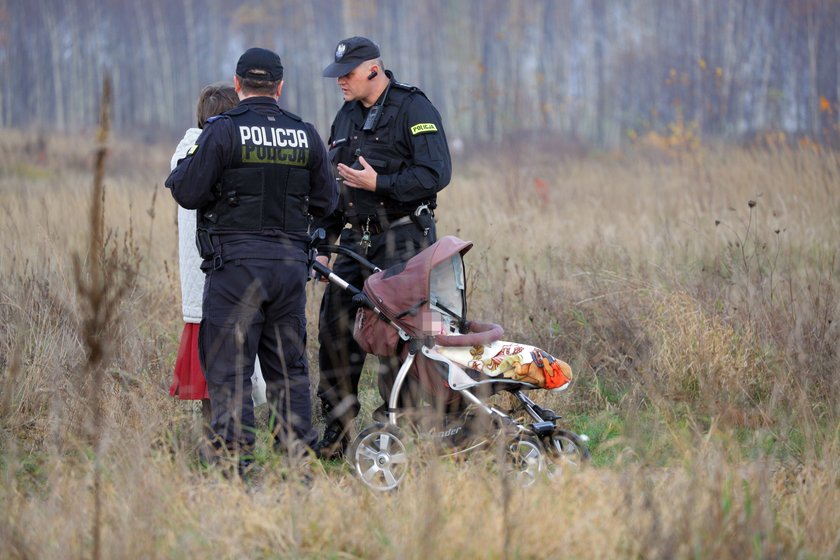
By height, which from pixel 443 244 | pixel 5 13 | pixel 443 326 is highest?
pixel 5 13

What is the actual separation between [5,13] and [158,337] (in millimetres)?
33304

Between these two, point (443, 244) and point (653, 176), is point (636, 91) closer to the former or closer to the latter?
point (653, 176)

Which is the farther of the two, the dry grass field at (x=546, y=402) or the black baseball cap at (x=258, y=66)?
the black baseball cap at (x=258, y=66)

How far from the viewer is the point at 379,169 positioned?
16.0ft

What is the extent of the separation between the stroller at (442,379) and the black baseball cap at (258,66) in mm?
817

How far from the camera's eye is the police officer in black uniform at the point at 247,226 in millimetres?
4027

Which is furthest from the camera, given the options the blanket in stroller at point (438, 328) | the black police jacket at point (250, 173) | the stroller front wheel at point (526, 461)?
the blanket in stroller at point (438, 328)

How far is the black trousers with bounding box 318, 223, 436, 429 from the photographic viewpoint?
15.8ft

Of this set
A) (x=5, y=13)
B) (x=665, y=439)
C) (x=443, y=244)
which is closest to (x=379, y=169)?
(x=443, y=244)

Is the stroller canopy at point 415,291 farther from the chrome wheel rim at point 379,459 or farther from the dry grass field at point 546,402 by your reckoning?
the dry grass field at point 546,402

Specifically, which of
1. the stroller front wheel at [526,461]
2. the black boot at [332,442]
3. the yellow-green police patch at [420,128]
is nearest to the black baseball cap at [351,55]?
the yellow-green police patch at [420,128]

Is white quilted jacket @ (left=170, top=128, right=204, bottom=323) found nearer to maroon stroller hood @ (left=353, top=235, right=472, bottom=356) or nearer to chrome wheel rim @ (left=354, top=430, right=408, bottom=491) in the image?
maroon stroller hood @ (left=353, top=235, right=472, bottom=356)

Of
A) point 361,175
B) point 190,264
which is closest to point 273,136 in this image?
point 361,175

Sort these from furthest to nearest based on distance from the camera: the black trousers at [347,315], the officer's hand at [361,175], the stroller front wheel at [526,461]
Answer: the black trousers at [347,315] < the officer's hand at [361,175] < the stroller front wheel at [526,461]
